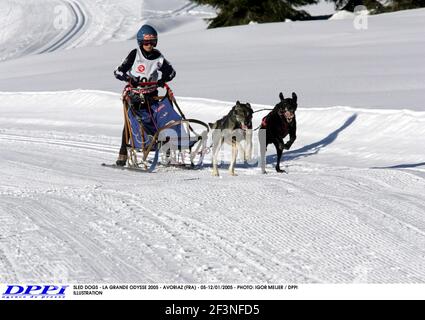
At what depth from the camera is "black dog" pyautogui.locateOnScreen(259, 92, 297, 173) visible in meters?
9.90

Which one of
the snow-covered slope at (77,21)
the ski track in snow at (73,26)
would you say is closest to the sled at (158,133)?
the snow-covered slope at (77,21)

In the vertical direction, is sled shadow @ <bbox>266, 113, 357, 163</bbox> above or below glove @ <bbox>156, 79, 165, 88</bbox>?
Answer: below

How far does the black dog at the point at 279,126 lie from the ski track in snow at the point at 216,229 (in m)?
0.87

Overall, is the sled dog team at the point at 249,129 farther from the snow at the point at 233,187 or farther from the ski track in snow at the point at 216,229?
the ski track in snow at the point at 216,229

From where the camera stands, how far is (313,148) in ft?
38.2

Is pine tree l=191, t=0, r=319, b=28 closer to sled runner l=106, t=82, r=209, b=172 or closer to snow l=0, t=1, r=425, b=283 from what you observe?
snow l=0, t=1, r=425, b=283

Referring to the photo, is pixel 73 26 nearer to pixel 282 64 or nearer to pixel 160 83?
pixel 282 64

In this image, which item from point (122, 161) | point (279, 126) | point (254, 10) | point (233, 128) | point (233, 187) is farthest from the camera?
point (254, 10)

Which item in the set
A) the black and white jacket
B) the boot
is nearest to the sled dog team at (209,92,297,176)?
the black and white jacket

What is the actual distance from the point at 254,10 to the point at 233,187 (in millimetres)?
23563

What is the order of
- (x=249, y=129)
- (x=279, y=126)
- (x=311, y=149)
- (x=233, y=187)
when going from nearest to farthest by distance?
(x=233, y=187)
(x=249, y=129)
(x=279, y=126)
(x=311, y=149)

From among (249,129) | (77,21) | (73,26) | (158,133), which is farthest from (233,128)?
(77,21)

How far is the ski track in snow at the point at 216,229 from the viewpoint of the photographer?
216 inches

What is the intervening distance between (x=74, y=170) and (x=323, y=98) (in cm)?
546
